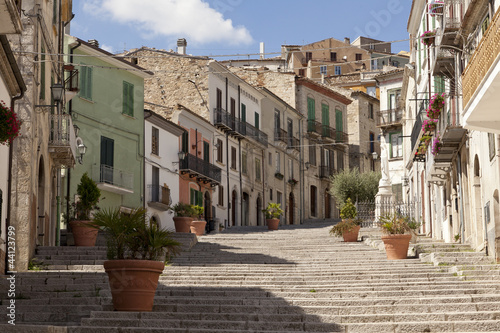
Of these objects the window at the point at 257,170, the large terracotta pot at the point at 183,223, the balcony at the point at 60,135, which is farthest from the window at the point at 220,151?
the balcony at the point at 60,135

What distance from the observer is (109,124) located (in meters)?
33.9

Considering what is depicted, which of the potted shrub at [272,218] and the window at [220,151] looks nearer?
the potted shrub at [272,218]

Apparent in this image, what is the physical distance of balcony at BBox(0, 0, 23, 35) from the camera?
39.5 feet

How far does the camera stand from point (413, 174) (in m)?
36.9

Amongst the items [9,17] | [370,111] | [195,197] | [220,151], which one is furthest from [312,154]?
[9,17]

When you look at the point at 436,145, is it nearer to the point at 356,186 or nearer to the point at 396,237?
the point at 396,237

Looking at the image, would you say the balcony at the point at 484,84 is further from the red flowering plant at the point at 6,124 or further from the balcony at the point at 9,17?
the red flowering plant at the point at 6,124

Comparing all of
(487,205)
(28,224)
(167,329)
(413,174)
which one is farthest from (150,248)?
(413,174)

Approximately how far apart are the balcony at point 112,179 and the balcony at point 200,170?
169 inches

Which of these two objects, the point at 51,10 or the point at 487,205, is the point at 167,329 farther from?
the point at 51,10

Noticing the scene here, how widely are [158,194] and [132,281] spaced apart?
2367 centimetres

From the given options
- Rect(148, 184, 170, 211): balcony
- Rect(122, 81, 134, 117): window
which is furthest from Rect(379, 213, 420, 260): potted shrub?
Rect(122, 81, 134, 117): window

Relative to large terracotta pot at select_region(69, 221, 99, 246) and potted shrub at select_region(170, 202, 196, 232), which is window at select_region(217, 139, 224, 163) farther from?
large terracotta pot at select_region(69, 221, 99, 246)

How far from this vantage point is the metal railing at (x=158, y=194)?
35625mm
